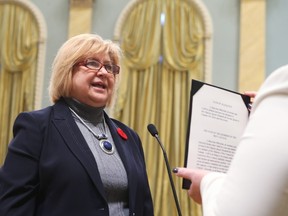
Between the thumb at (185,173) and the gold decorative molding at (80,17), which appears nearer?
the thumb at (185,173)

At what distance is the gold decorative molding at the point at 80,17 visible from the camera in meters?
6.54

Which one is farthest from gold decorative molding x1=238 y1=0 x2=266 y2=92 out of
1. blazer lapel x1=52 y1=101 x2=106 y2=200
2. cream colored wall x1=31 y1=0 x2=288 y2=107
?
blazer lapel x1=52 y1=101 x2=106 y2=200

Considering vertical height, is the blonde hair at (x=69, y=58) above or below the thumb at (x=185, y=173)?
above

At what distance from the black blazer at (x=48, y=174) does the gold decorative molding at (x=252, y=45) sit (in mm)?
4105

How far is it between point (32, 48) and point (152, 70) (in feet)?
6.03

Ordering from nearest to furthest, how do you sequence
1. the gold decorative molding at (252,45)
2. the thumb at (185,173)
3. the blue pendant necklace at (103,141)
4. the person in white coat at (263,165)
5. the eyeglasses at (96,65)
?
the person in white coat at (263,165), the thumb at (185,173), the blue pendant necklace at (103,141), the eyeglasses at (96,65), the gold decorative molding at (252,45)

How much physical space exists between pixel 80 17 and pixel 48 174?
4.79 meters

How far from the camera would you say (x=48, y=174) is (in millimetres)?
2100

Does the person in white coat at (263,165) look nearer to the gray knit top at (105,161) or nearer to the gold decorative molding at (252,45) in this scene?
the gray knit top at (105,161)

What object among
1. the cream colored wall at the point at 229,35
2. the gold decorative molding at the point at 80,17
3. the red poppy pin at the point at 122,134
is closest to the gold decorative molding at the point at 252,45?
the cream colored wall at the point at 229,35

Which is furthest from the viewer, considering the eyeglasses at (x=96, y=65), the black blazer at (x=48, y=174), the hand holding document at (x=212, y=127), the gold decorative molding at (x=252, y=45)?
the gold decorative molding at (x=252, y=45)

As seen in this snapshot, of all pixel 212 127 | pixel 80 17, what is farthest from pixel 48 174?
pixel 80 17

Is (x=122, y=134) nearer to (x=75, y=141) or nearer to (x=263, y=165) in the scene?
(x=75, y=141)

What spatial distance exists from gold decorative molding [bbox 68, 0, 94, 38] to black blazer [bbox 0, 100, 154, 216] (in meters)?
4.43
